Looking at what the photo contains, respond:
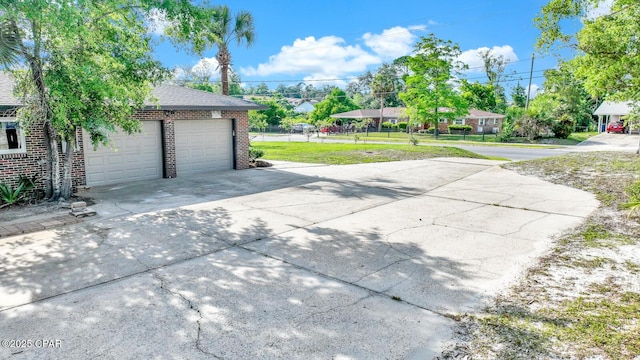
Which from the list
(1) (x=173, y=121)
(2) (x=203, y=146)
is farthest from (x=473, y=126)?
(1) (x=173, y=121)

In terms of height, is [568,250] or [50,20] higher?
[50,20]

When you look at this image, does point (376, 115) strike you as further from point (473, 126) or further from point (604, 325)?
point (604, 325)

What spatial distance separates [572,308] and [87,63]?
9.22 m

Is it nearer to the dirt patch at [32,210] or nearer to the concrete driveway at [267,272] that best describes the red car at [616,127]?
the concrete driveway at [267,272]

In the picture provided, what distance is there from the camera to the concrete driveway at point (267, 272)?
11.9 ft

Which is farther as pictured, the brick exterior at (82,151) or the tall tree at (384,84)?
the tall tree at (384,84)

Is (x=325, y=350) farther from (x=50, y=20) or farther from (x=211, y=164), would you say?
(x=211, y=164)

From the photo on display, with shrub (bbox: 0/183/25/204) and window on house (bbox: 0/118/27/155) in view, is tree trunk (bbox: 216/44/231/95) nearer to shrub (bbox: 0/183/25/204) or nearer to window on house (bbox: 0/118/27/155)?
window on house (bbox: 0/118/27/155)

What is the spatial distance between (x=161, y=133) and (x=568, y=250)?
11635 mm

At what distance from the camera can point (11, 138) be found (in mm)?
9859

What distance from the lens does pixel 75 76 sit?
8016 mm

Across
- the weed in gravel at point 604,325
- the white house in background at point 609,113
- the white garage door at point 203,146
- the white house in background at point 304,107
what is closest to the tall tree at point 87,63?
the white garage door at point 203,146

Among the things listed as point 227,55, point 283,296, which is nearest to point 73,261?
point 283,296

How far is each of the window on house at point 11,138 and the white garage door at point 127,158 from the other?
1.62m
